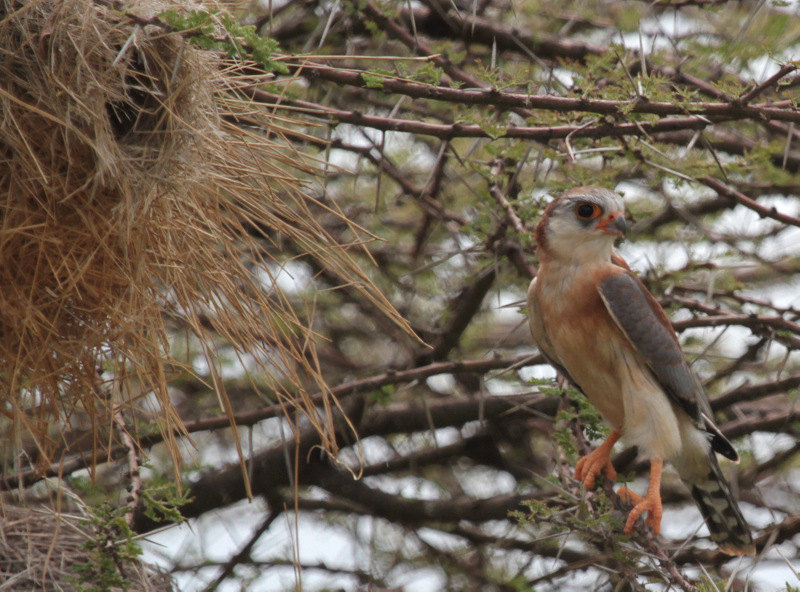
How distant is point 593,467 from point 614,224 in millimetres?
802

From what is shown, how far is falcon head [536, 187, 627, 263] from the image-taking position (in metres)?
2.87

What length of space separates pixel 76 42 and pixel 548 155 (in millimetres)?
1519

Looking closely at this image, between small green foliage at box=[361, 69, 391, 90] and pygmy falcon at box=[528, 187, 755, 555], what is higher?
small green foliage at box=[361, 69, 391, 90]

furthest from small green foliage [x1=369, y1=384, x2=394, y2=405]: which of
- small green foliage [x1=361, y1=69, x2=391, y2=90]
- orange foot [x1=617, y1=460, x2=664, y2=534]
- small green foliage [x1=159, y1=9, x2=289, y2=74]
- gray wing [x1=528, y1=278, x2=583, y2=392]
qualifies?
small green foliage [x1=159, y1=9, x2=289, y2=74]

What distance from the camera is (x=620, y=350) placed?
2.99 m

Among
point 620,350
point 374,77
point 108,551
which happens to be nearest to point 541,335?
point 620,350

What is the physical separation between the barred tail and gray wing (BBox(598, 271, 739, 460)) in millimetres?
118

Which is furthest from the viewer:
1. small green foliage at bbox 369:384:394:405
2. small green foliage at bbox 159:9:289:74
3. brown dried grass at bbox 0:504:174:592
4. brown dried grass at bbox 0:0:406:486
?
small green foliage at bbox 369:384:394:405

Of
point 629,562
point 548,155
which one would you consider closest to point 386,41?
point 548,155

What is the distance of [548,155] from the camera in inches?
112

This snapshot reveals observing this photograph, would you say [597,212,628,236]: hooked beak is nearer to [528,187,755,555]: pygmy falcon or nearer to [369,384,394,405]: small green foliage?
[528,187,755,555]: pygmy falcon

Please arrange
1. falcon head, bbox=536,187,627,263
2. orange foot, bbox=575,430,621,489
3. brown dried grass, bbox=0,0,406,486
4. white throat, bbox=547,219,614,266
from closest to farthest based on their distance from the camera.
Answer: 1. brown dried grass, bbox=0,0,406,486
2. orange foot, bbox=575,430,621,489
3. falcon head, bbox=536,187,627,263
4. white throat, bbox=547,219,614,266

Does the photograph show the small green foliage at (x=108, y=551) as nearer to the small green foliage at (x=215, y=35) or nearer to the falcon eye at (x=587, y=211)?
the small green foliage at (x=215, y=35)

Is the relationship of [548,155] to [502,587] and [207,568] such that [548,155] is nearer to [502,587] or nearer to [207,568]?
[502,587]
